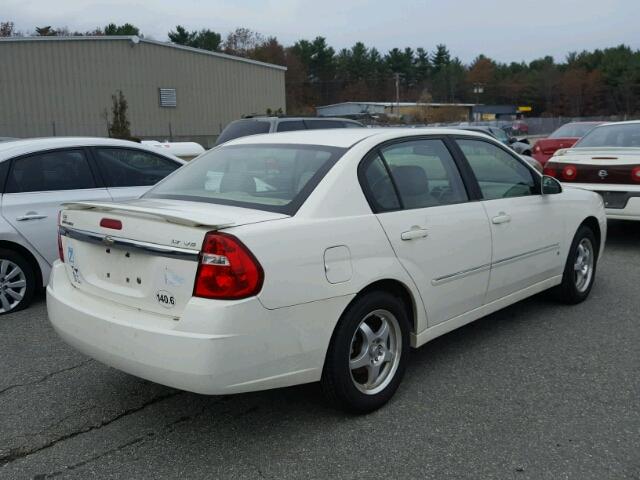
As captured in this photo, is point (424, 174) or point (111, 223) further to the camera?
point (424, 174)

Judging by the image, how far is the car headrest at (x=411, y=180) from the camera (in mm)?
3939

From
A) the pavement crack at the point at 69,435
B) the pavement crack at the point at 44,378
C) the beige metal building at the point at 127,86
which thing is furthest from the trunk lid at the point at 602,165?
the beige metal building at the point at 127,86

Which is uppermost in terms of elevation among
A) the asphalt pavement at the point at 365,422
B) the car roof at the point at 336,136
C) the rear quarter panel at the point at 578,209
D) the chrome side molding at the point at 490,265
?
the car roof at the point at 336,136

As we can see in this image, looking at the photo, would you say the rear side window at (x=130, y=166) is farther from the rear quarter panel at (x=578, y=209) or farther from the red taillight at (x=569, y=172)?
the red taillight at (x=569, y=172)

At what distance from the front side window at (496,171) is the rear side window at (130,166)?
3370 millimetres

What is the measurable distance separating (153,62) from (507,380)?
36664 millimetres

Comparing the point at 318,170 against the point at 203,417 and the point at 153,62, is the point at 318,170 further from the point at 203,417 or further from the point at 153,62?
the point at 153,62

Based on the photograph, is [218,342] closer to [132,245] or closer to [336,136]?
[132,245]

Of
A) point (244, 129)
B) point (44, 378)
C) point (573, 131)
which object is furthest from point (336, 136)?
point (573, 131)

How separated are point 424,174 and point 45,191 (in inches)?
141

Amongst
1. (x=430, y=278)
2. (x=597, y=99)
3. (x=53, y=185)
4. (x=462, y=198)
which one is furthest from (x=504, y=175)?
(x=597, y=99)

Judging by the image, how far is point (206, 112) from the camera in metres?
40.1

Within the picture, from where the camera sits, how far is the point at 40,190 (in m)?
5.84

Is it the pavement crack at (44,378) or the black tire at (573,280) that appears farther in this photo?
the black tire at (573,280)
